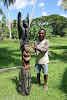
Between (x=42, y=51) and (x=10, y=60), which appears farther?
(x=10, y=60)

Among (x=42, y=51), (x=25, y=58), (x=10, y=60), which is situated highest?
(x=42, y=51)

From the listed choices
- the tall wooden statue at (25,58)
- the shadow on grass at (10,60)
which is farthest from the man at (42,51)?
the shadow on grass at (10,60)

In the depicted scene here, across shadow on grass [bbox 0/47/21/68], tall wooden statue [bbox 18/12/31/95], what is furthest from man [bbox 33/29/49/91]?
shadow on grass [bbox 0/47/21/68]

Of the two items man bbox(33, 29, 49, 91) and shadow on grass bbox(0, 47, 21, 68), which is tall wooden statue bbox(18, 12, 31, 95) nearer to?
man bbox(33, 29, 49, 91)

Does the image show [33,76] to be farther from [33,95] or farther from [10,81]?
[33,95]

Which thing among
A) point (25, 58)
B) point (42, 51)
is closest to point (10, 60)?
point (25, 58)

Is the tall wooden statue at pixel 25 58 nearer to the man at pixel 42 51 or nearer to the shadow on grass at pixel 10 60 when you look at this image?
the man at pixel 42 51

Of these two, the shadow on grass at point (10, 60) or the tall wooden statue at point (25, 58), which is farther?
the shadow on grass at point (10, 60)

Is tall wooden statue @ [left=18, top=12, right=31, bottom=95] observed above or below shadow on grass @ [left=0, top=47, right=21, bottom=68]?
above

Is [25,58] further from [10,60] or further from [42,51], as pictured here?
[10,60]

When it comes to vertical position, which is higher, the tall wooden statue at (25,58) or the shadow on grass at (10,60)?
the tall wooden statue at (25,58)

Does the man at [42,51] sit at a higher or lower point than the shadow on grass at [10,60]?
higher

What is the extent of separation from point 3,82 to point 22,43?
2094 mm

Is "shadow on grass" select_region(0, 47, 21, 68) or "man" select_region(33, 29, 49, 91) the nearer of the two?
"man" select_region(33, 29, 49, 91)
